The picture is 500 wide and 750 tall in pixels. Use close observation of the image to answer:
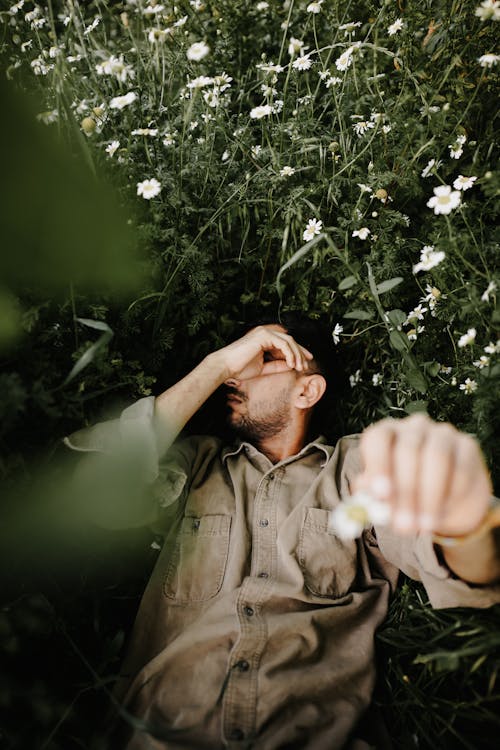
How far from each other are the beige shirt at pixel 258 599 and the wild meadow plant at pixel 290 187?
253mm

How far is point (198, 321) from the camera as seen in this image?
215 centimetres

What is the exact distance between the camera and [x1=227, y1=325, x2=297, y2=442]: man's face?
203 centimetres

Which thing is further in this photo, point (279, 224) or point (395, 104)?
point (279, 224)

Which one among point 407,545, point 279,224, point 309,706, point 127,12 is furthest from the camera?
point 127,12

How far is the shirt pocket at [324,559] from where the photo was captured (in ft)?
5.67

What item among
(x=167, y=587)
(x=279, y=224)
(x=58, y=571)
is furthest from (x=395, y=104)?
(x=58, y=571)

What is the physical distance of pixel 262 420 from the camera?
205 cm

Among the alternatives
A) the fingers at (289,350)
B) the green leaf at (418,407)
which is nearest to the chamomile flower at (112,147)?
the fingers at (289,350)

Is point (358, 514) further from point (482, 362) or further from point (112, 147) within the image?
point (112, 147)

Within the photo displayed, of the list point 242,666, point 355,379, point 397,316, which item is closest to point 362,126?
point 397,316

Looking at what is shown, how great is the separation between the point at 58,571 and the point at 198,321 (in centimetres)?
112

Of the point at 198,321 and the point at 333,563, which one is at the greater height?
the point at 198,321

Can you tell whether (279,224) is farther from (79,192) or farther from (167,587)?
(167,587)

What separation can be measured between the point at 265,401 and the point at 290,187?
3.00 ft
